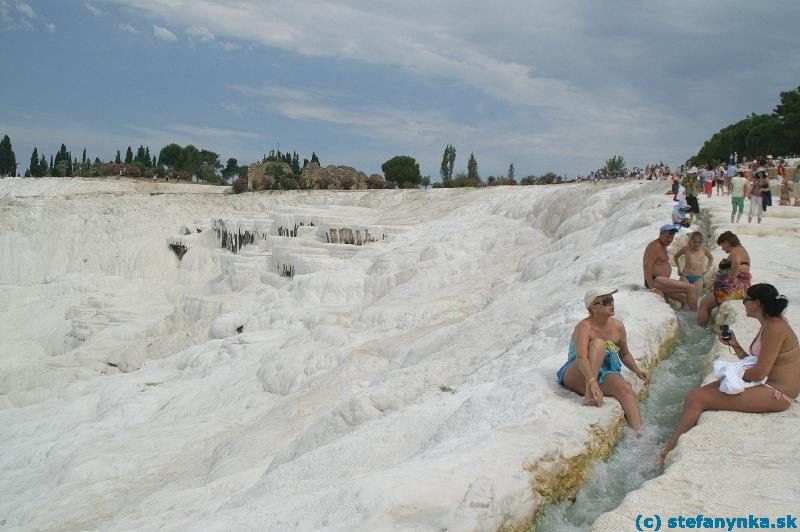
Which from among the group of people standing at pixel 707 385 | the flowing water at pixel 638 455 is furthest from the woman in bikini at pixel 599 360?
the flowing water at pixel 638 455


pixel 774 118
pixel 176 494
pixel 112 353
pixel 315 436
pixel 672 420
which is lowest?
pixel 112 353

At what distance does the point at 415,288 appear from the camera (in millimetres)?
16844

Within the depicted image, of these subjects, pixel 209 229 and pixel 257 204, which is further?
pixel 257 204

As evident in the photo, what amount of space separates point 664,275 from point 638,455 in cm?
324

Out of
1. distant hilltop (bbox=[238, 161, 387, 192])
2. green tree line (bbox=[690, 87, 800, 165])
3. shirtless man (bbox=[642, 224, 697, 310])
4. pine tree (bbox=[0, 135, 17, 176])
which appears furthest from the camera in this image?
pine tree (bbox=[0, 135, 17, 176])

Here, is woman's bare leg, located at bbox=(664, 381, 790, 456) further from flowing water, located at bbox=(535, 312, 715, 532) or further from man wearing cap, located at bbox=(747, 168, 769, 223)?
man wearing cap, located at bbox=(747, 168, 769, 223)

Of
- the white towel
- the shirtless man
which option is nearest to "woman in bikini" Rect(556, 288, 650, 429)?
the white towel

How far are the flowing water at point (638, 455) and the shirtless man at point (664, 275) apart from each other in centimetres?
107

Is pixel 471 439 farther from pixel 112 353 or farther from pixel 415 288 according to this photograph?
pixel 112 353

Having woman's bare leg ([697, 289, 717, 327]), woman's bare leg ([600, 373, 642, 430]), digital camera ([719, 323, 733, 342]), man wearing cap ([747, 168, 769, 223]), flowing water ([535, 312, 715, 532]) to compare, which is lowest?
flowing water ([535, 312, 715, 532])

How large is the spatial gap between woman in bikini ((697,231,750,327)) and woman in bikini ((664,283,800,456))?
2.26m

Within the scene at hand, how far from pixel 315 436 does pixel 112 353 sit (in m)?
13.4

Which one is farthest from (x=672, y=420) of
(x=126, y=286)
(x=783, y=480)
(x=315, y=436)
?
(x=126, y=286)

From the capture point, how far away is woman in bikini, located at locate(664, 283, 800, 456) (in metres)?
3.59
